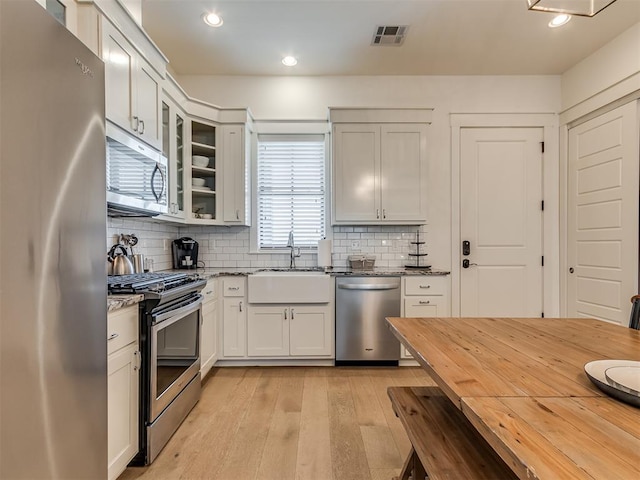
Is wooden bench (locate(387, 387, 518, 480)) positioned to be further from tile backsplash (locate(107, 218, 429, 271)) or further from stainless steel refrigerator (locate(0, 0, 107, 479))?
tile backsplash (locate(107, 218, 429, 271))

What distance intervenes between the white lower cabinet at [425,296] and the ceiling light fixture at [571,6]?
2.22 m

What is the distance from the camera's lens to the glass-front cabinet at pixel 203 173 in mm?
3367

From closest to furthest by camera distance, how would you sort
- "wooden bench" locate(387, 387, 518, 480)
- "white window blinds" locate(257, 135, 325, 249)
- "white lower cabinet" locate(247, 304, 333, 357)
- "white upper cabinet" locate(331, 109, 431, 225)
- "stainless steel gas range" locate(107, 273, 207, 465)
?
"wooden bench" locate(387, 387, 518, 480) < "stainless steel gas range" locate(107, 273, 207, 465) < "white lower cabinet" locate(247, 304, 333, 357) < "white upper cabinet" locate(331, 109, 431, 225) < "white window blinds" locate(257, 135, 325, 249)

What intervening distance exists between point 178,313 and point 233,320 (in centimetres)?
115

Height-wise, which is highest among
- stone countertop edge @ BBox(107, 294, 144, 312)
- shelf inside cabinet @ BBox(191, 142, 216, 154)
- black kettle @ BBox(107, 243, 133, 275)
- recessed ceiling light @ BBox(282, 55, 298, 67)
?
recessed ceiling light @ BBox(282, 55, 298, 67)

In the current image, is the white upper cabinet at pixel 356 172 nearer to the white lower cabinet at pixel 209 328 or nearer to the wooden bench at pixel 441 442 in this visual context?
the white lower cabinet at pixel 209 328

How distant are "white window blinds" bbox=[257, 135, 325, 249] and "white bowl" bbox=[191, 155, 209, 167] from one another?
25.0 inches

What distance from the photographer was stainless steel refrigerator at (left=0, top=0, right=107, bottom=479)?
0.84m

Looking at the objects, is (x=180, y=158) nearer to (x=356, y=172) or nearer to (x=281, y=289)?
(x=281, y=289)

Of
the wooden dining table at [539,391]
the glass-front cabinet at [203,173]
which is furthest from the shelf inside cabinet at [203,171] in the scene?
the wooden dining table at [539,391]

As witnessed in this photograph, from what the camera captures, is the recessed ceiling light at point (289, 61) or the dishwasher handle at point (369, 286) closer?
the dishwasher handle at point (369, 286)

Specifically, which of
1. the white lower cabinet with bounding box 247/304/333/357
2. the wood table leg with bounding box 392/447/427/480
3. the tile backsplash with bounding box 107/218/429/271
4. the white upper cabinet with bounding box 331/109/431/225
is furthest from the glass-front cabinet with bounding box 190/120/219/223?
the wood table leg with bounding box 392/447/427/480

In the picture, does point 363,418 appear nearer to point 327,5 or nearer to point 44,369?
point 44,369

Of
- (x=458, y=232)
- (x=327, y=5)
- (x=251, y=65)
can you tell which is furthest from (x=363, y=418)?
(x=251, y=65)
